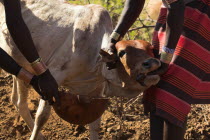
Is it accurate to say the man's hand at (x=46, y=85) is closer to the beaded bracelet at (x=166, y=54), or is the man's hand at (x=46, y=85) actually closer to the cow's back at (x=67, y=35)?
the beaded bracelet at (x=166, y=54)

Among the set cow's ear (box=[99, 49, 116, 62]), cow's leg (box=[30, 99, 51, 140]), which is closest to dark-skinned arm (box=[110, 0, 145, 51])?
cow's ear (box=[99, 49, 116, 62])

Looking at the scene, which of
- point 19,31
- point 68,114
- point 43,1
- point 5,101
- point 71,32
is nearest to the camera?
point 19,31

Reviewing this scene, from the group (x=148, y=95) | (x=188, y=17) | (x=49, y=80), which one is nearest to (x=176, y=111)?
(x=148, y=95)

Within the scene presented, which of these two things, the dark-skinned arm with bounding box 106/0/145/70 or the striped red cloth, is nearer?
the striped red cloth

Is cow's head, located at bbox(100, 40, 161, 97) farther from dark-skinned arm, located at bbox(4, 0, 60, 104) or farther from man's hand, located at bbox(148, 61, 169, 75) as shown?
dark-skinned arm, located at bbox(4, 0, 60, 104)

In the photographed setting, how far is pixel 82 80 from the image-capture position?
371 centimetres

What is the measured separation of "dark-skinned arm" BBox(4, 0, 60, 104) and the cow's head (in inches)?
17.6

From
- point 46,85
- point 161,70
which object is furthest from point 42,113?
point 161,70

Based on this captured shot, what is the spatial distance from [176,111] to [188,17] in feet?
2.26

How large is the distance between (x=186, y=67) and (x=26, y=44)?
1.14 m

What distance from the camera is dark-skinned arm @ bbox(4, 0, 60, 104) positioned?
8.15 ft

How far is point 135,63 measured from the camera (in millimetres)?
2625

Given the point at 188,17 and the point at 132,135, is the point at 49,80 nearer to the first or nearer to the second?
the point at 188,17

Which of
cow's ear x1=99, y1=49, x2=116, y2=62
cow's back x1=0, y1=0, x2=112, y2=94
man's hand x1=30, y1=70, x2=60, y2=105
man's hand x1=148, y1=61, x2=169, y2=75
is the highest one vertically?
man's hand x1=148, y1=61, x2=169, y2=75
